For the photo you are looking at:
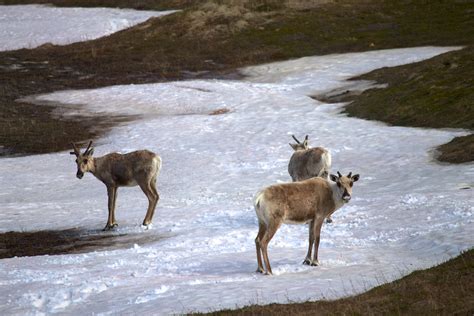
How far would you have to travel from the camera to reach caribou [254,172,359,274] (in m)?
19.9

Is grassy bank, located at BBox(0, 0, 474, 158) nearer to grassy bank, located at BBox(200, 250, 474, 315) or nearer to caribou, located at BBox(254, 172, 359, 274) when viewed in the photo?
caribou, located at BBox(254, 172, 359, 274)

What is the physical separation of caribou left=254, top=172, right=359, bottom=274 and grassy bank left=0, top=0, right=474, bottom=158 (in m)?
39.8

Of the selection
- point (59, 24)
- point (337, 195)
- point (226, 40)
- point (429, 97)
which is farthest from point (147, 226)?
point (59, 24)

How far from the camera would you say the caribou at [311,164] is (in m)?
27.5

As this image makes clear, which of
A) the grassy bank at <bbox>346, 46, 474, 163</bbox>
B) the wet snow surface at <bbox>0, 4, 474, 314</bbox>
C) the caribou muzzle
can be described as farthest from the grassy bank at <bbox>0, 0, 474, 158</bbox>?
the caribou muzzle

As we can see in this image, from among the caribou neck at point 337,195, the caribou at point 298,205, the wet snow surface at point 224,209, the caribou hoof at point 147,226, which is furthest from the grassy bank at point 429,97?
the caribou at point 298,205

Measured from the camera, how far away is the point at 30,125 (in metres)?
52.8

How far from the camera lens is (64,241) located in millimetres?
27891

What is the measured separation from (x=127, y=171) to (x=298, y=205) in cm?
1034

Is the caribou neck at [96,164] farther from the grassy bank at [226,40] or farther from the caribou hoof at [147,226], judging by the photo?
the grassy bank at [226,40]

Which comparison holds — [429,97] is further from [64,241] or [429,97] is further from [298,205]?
[298,205]

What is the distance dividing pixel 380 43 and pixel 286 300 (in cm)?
5873

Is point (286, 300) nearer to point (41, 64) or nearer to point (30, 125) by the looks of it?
point (30, 125)

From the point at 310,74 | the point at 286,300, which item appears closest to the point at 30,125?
the point at 310,74
